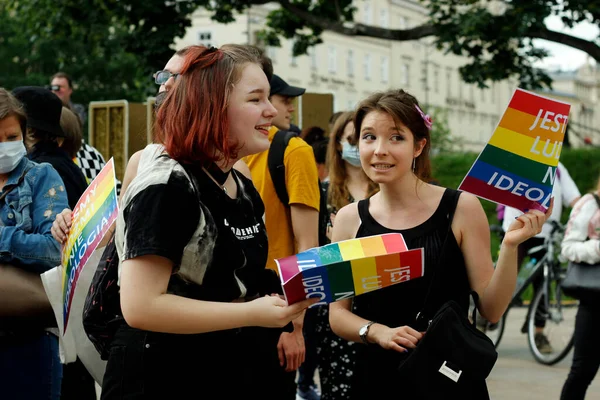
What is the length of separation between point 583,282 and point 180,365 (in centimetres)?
409

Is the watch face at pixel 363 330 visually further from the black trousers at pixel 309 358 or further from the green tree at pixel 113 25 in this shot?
the green tree at pixel 113 25

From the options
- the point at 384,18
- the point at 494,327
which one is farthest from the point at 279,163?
the point at 384,18

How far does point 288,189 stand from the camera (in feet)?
16.9

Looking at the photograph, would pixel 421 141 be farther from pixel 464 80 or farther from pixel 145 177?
pixel 464 80

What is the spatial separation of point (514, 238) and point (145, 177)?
4.64 feet

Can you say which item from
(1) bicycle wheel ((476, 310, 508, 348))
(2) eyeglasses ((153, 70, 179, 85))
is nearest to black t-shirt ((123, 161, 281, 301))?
(2) eyeglasses ((153, 70, 179, 85))

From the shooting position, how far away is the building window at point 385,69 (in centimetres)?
7612

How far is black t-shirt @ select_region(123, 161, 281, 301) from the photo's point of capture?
2.65m

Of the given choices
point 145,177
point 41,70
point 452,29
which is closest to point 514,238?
point 145,177

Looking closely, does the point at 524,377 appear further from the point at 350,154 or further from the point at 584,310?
the point at 350,154

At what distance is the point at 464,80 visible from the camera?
17422 millimetres

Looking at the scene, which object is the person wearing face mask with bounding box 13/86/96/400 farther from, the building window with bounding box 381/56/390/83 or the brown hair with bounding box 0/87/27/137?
the building window with bounding box 381/56/390/83

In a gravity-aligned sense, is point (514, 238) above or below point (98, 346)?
above

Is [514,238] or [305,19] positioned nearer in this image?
[514,238]
